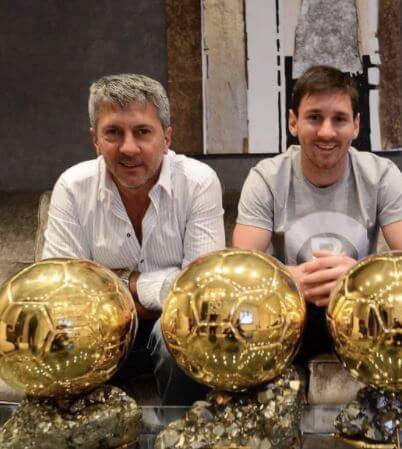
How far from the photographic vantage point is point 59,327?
72 centimetres

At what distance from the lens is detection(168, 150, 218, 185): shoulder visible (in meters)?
1.55

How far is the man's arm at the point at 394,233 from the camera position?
1608mm

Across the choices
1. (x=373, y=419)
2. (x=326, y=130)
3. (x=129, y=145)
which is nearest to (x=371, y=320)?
(x=373, y=419)

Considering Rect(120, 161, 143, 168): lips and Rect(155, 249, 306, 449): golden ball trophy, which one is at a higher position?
Rect(120, 161, 143, 168): lips

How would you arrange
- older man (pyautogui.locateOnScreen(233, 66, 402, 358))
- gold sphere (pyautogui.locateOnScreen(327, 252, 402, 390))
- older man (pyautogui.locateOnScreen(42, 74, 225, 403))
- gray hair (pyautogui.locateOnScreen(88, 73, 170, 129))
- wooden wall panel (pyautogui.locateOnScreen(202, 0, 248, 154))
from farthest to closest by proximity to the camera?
wooden wall panel (pyautogui.locateOnScreen(202, 0, 248, 154))
older man (pyautogui.locateOnScreen(233, 66, 402, 358))
older man (pyautogui.locateOnScreen(42, 74, 225, 403))
gray hair (pyautogui.locateOnScreen(88, 73, 170, 129))
gold sphere (pyautogui.locateOnScreen(327, 252, 402, 390))

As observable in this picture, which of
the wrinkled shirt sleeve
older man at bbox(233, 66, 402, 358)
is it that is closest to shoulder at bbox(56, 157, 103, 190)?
the wrinkled shirt sleeve

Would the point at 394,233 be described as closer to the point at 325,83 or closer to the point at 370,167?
the point at 370,167

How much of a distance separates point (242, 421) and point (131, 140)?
76 centimetres

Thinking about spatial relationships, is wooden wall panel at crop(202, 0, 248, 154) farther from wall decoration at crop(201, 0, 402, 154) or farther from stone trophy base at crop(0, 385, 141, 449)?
stone trophy base at crop(0, 385, 141, 449)

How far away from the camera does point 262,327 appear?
2.35 ft

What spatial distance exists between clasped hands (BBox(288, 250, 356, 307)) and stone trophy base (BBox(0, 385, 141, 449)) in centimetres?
50

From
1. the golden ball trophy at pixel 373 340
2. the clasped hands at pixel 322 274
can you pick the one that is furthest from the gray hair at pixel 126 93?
the golden ball trophy at pixel 373 340

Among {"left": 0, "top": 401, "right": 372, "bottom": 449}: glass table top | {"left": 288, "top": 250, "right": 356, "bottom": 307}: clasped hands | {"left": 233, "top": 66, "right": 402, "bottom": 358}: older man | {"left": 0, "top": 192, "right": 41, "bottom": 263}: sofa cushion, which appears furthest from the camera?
{"left": 0, "top": 192, "right": 41, "bottom": 263}: sofa cushion

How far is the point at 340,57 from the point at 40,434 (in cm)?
182
